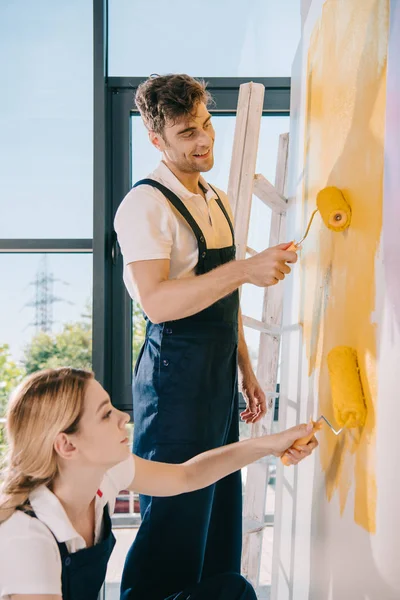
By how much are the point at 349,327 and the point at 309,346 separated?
0.38 metres

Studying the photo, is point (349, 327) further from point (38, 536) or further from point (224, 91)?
point (224, 91)

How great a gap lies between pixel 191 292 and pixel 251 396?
0.60 m

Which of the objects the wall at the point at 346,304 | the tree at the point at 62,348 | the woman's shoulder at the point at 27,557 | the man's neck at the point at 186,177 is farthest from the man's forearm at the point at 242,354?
the tree at the point at 62,348

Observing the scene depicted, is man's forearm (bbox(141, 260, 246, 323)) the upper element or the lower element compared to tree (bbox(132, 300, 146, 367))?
upper

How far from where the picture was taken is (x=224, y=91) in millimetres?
2844

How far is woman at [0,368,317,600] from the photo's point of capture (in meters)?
1.23

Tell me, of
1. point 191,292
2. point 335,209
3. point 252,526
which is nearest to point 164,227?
point 191,292

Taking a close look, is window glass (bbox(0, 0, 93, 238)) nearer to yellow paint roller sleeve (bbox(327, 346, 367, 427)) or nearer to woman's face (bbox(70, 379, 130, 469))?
woman's face (bbox(70, 379, 130, 469))

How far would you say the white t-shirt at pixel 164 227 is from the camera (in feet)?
5.34

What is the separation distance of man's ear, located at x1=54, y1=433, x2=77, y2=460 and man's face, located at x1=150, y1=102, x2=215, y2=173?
0.79 m

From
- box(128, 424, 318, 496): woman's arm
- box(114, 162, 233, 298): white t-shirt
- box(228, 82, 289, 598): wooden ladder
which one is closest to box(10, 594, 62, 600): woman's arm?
box(128, 424, 318, 496): woman's arm

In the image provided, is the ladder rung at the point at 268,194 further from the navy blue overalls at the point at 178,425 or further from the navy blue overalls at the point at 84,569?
the navy blue overalls at the point at 84,569

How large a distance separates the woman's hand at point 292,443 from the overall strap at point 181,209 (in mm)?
505

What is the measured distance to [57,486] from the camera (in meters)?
1.38
